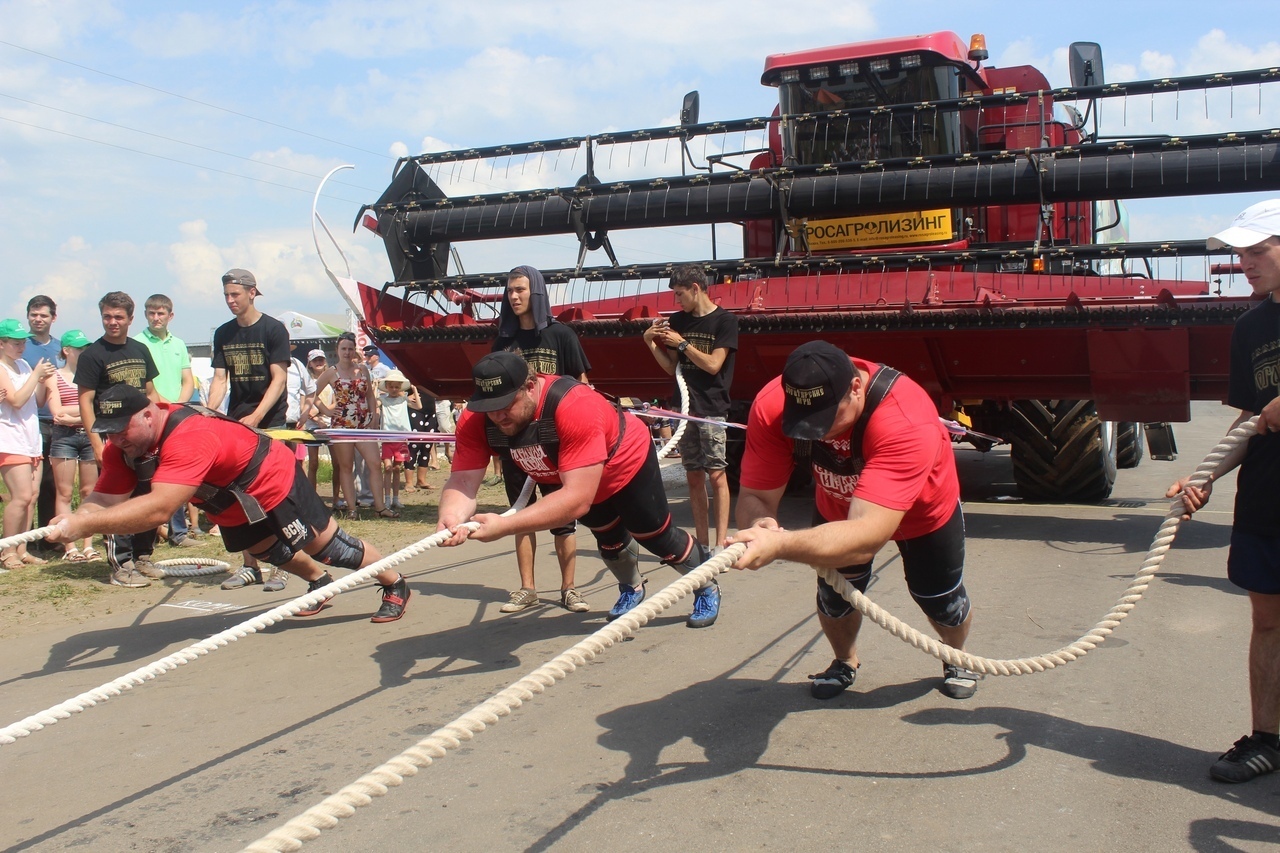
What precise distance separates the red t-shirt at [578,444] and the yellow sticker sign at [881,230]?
454 centimetres

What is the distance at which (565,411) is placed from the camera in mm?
4305

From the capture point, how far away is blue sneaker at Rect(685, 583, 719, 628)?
5219 mm

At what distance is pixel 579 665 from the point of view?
9.53ft

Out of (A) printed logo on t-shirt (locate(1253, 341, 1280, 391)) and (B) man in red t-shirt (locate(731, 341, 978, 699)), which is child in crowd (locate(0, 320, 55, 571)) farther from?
(A) printed logo on t-shirt (locate(1253, 341, 1280, 391))

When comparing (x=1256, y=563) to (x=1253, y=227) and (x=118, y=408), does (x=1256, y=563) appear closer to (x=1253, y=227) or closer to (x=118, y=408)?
(x=1253, y=227)

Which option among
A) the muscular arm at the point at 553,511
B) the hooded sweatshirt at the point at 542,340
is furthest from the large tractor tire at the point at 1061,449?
the muscular arm at the point at 553,511

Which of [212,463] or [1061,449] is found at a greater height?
[212,463]

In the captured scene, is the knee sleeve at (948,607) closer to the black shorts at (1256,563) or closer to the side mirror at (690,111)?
the black shorts at (1256,563)

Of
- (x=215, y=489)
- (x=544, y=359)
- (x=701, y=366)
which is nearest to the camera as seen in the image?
(x=215, y=489)

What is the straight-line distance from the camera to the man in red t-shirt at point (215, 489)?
4320 mm

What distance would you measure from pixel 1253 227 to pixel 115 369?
595 centimetres

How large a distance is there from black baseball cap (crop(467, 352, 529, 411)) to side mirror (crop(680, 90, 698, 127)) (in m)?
5.42

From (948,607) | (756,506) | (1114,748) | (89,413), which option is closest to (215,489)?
(89,413)

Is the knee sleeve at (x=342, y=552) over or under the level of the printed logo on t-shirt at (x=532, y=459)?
under
